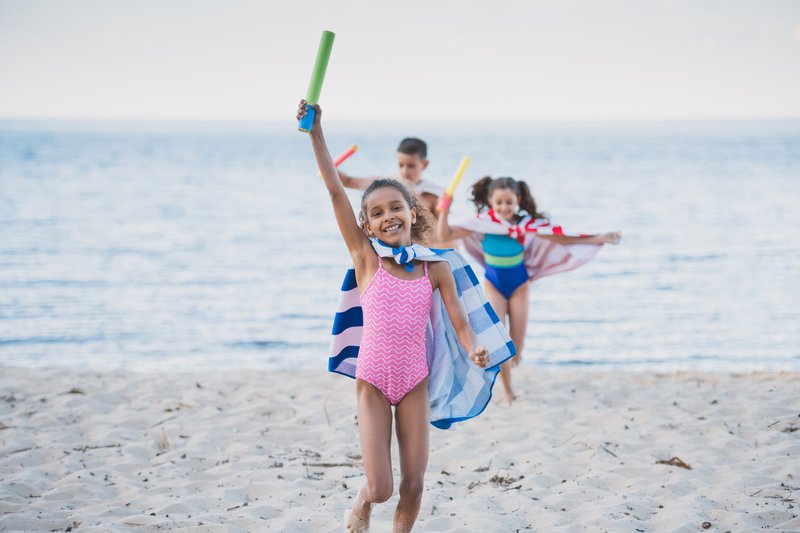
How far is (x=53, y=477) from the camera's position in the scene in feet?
16.4

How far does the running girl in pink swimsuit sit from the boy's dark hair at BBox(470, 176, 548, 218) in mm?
3306

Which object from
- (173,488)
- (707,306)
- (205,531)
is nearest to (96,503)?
(173,488)

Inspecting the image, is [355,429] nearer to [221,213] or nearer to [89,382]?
[89,382]

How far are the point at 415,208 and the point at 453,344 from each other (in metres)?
0.74

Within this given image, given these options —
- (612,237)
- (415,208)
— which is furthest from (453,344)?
(612,237)

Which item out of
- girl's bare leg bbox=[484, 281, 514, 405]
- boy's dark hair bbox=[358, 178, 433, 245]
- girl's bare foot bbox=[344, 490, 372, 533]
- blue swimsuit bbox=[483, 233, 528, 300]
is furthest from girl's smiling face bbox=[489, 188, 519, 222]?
girl's bare foot bbox=[344, 490, 372, 533]

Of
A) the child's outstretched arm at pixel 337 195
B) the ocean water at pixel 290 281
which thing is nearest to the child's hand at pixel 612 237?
the ocean water at pixel 290 281

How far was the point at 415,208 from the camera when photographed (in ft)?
13.4

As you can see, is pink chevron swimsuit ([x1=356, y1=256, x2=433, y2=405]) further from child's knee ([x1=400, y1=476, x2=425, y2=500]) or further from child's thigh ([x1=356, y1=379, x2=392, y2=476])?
child's knee ([x1=400, y1=476, x2=425, y2=500])

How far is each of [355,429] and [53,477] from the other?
86.8 inches

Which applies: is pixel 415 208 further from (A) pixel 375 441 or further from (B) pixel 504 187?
(B) pixel 504 187

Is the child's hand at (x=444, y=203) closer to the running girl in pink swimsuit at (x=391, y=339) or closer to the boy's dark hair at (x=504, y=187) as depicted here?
the boy's dark hair at (x=504, y=187)

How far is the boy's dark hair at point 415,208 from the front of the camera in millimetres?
3958

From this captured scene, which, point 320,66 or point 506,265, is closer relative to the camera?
point 320,66
